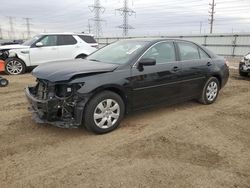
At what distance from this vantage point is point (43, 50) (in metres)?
11.1

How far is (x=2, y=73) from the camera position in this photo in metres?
11.1

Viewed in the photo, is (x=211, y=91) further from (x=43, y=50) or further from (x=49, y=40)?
(x=49, y=40)

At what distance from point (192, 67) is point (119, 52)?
64.2 inches

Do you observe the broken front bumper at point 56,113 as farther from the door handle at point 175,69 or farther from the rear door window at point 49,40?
the rear door window at point 49,40

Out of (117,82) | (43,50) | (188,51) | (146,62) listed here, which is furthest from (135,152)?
(43,50)

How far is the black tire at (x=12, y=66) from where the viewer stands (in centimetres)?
1068

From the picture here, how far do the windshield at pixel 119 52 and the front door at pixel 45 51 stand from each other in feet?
20.0

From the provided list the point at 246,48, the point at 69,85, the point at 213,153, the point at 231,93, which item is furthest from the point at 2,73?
the point at 246,48

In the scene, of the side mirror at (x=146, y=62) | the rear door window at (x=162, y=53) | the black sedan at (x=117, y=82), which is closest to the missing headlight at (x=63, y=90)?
the black sedan at (x=117, y=82)

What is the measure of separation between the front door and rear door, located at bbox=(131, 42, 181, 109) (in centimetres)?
715

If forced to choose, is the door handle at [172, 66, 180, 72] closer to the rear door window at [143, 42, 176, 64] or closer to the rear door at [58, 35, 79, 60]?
the rear door window at [143, 42, 176, 64]

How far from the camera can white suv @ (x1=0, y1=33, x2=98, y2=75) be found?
10.8m

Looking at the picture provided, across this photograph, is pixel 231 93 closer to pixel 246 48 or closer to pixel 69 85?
pixel 69 85

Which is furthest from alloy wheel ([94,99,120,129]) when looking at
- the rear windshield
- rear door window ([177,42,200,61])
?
the rear windshield
